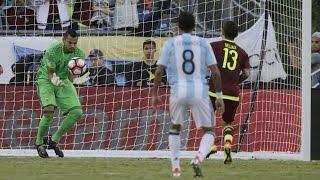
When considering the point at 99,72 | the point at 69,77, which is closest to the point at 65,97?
the point at 69,77

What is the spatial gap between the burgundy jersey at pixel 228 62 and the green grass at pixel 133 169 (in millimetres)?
1089

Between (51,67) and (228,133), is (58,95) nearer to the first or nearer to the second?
(51,67)

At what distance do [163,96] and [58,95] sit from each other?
2.10 metres

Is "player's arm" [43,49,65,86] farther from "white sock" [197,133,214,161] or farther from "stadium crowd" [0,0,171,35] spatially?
"white sock" [197,133,214,161]

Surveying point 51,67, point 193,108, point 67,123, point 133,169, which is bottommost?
point 133,169

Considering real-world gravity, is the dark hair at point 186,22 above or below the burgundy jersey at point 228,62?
above

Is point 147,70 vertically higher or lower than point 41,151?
higher

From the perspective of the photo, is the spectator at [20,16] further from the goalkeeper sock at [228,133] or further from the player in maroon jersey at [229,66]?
the goalkeeper sock at [228,133]

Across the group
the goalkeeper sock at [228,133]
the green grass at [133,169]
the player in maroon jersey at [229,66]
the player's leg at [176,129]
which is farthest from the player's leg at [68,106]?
the player's leg at [176,129]

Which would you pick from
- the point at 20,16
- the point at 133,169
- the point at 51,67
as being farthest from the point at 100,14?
the point at 133,169

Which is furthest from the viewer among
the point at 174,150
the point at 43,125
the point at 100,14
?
the point at 100,14

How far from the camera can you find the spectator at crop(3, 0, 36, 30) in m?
17.3

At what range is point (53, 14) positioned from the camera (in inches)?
688

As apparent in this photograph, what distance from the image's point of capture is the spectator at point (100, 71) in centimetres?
1691
